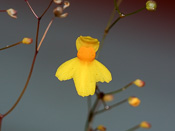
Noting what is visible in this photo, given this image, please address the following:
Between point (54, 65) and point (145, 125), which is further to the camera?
point (54, 65)

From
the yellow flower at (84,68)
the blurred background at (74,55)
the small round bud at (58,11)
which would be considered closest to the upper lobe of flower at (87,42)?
the yellow flower at (84,68)

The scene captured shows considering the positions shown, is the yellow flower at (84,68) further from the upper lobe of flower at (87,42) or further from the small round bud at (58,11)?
the small round bud at (58,11)

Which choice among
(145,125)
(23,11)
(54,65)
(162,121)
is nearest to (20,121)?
(54,65)

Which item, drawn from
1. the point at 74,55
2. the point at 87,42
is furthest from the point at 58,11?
the point at 74,55

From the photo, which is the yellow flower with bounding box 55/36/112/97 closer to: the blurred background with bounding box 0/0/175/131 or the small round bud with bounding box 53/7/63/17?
the small round bud with bounding box 53/7/63/17

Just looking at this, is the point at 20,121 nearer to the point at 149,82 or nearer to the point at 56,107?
the point at 56,107

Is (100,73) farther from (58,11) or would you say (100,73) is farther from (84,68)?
(58,11)
